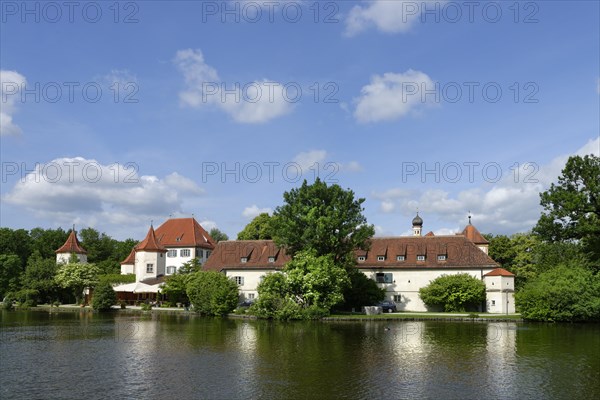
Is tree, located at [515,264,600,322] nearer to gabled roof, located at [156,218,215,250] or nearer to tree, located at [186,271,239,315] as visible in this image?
tree, located at [186,271,239,315]

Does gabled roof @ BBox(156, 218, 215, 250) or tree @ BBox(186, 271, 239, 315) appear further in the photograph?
gabled roof @ BBox(156, 218, 215, 250)

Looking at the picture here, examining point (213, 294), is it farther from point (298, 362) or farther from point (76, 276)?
point (298, 362)

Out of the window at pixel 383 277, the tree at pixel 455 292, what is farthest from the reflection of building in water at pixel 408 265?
the tree at pixel 455 292

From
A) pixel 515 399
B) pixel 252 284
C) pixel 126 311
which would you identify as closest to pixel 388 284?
pixel 252 284

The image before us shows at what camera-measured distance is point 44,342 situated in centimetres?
3136

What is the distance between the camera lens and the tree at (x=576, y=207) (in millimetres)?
47812

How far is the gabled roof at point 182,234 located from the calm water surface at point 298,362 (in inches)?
1535

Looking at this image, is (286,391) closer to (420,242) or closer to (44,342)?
(44,342)

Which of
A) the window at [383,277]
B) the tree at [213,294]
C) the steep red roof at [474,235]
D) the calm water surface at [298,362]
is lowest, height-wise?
the calm water surface at [298,362]

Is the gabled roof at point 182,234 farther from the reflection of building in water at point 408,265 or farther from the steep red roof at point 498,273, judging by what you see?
the steep red roof at point 498,273

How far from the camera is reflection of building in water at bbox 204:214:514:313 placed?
5422 centimetres

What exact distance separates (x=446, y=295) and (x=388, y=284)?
6.80 meters

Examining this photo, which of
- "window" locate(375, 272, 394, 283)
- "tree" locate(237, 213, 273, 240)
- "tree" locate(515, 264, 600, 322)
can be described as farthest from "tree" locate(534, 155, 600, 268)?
"tree" locate(237, 213, 273, 240)

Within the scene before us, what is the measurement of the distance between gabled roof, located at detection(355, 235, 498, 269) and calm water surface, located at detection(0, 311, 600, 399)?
54.5ft
